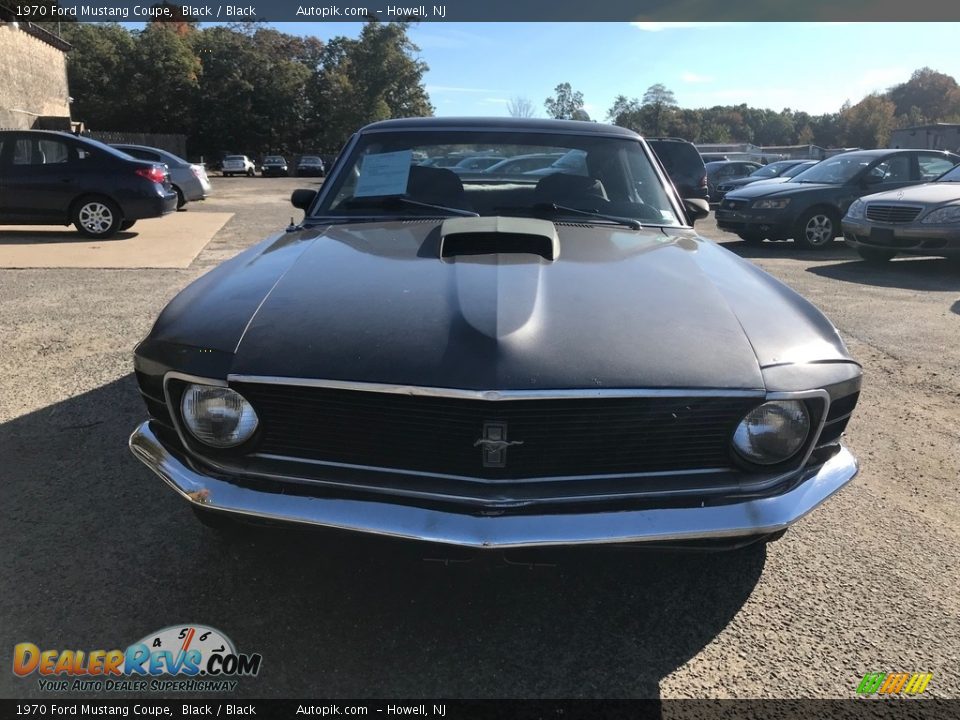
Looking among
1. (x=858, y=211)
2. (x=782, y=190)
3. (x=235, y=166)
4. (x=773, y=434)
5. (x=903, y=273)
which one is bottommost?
(x=903, y=273)

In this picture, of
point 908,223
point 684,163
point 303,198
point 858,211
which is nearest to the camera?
point 303,198

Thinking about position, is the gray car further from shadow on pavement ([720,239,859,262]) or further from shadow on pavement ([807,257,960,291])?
shadow on pavement ([807,257,960,291])

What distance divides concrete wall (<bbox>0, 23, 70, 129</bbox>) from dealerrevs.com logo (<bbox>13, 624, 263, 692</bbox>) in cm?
2463

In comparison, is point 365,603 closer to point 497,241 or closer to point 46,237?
point 497,241

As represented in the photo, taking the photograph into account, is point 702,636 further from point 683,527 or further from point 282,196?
point 282,196

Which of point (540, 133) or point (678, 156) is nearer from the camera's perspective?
point (540, 133)

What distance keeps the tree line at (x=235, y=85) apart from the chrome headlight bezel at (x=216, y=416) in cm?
5315

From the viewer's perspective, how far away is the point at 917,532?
2822mm

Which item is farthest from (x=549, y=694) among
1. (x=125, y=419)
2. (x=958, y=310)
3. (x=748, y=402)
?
(x=958, y=310)

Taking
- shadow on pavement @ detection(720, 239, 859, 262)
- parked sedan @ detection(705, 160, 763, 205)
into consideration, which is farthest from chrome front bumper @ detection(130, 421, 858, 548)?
parked sedan @ detection(705, 160, 763, 205)

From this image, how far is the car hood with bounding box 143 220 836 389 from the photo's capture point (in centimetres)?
185

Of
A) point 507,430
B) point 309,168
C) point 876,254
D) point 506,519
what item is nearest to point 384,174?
point 507,430

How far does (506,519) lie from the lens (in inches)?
71.8

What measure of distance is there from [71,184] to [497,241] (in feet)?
32.0
